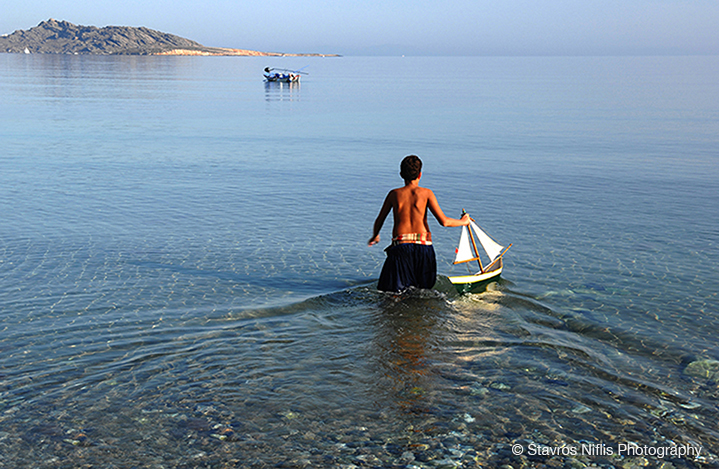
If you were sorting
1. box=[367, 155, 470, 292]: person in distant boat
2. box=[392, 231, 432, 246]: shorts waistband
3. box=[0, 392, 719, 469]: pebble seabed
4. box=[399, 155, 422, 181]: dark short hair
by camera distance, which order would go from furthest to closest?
box=[392, 231, 432, 246]: shorts waistband → box=[367, 155, 470, 292]: person in distant boat → box=[399, 155, 422, 181]: dark short hair → box=[0, 392, 719, 469]: pebble seabed

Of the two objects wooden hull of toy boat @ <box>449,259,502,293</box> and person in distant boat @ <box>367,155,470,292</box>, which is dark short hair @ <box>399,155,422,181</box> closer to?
person in distant boat @ <box>367,155,470,292</box>

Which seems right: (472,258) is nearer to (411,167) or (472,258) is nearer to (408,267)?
(408,267)

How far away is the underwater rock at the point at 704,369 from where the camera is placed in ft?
28.3

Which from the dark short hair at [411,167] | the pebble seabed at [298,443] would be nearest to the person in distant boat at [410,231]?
the dark short hair at [411,167]

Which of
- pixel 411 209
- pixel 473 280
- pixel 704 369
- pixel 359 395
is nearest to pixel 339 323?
pixel 411 209

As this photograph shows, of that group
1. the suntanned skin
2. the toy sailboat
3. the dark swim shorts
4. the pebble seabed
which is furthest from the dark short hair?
the pebble seabed

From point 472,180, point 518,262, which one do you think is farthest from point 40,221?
point 472,180

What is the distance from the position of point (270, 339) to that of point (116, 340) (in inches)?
95.0

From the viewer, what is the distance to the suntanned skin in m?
10.2

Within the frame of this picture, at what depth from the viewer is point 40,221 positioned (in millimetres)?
16906

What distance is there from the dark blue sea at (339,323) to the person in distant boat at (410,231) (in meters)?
0.58

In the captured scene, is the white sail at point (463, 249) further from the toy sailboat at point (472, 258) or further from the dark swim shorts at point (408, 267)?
the dark swim shorts at point (408, 267)

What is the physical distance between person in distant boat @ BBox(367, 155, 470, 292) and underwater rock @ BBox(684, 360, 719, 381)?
162 inches

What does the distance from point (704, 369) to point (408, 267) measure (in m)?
4.85
